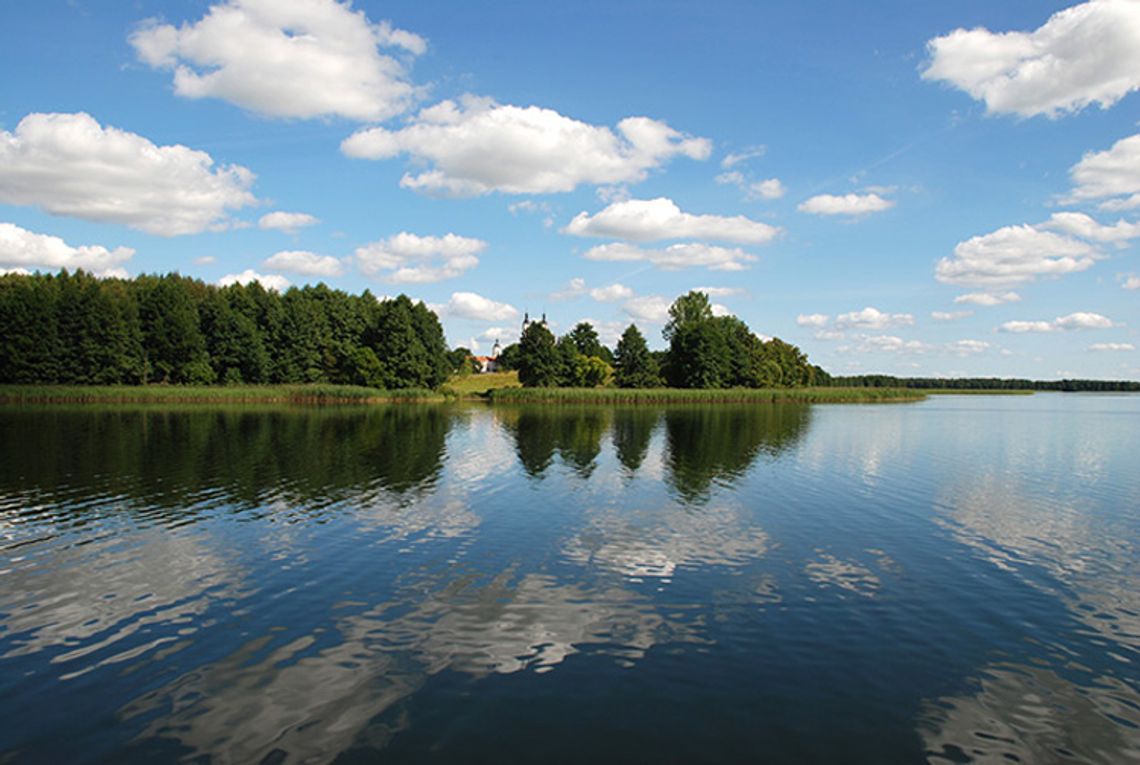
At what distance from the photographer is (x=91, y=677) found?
10531mm

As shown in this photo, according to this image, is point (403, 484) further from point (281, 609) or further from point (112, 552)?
point (281, 609)

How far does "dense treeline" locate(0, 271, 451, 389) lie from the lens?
9169 centimetres

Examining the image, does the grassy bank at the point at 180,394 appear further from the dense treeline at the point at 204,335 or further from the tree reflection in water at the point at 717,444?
the tree reflection in water at the point at 717,444

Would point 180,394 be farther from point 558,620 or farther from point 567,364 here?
point 558,620

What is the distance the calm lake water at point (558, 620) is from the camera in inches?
361

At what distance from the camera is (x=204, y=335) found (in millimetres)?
107688

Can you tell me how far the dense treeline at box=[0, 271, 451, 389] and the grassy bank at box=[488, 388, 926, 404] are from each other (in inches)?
808

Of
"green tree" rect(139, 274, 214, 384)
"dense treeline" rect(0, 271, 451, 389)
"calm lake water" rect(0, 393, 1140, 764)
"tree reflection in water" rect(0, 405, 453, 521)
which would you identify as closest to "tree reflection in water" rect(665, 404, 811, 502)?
"calm lake water" rect(0, 393, 1140, 764)

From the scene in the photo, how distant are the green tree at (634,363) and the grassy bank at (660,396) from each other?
20.2 m

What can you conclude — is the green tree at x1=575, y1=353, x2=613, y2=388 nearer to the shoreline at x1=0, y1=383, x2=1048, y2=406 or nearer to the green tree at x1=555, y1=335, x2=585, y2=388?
the green tree at x1=555, y1=335, x2=585, y2=388

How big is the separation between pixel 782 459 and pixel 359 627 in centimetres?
3110

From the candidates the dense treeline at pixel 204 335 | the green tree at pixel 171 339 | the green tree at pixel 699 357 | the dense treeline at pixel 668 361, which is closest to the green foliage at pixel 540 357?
the dense treeline at pixel 668 361

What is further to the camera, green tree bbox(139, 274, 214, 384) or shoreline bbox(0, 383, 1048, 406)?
green tree bbox(139, 274, 214, 384)

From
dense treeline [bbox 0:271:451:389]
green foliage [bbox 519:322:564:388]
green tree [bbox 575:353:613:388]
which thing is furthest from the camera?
green tree [bbox 575:353:613:388]
